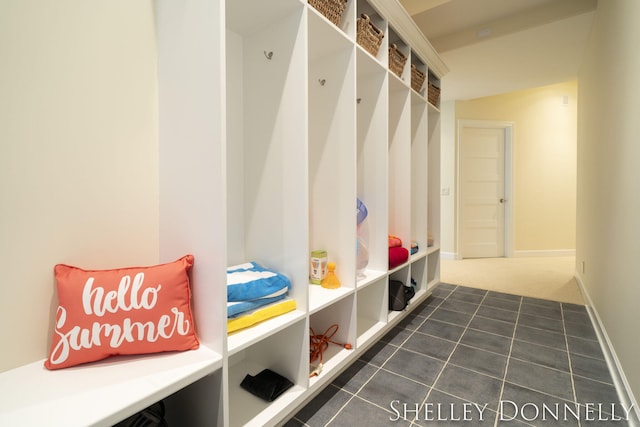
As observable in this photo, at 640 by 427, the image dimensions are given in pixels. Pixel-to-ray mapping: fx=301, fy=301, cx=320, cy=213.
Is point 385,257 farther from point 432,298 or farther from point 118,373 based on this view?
point 118,373

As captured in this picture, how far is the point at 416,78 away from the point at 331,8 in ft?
3.87

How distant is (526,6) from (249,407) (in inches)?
141

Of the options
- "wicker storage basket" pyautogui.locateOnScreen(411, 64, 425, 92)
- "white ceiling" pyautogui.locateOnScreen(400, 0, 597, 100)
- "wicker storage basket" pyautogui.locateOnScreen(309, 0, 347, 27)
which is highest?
"white ceiling" pyautogui.locateOnScreen(400, 0, 597, 100)

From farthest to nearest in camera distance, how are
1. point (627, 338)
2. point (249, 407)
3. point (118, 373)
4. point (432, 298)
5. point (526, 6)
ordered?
point (432, 298)
point (526, 6)
point (627, 338)
point (249, 407)
point (118, 373)

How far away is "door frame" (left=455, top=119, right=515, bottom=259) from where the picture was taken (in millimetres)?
4672

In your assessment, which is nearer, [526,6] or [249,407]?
[249,407]

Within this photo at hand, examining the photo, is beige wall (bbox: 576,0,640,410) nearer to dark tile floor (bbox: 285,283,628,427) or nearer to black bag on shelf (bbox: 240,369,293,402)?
dark tile floor (bbox: 285,283,628,427)

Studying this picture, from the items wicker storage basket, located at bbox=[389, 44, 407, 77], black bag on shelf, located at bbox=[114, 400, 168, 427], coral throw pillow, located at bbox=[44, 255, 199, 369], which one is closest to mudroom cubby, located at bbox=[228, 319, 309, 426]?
black bag on shelf, located at bbox=[114, 400, 168, 427]

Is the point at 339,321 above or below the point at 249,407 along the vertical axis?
above

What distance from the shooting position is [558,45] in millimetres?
2932

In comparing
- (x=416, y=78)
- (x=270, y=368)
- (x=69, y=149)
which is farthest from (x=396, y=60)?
(x=270, y=368)

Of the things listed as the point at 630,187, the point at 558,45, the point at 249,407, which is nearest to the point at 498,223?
the point at 558,45

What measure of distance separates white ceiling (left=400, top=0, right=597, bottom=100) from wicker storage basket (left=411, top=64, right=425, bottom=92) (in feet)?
2.67

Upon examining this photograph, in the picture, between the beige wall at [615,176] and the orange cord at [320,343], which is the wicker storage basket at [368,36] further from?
the orange cord at [320,343]
